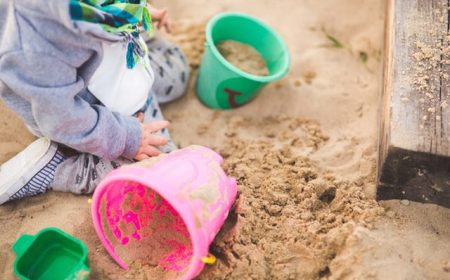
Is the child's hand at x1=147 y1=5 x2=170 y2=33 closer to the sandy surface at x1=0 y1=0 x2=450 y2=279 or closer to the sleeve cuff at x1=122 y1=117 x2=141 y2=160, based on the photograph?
the sandy surface at x1=0 y1=0 x2=450 y2=279

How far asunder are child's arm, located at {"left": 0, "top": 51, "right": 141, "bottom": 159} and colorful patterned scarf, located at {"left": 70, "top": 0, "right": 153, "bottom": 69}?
0.15 m

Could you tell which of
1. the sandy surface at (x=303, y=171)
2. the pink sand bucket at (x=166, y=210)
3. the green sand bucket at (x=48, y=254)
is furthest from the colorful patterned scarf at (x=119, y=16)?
the green sand bucket at (x=48, y=254)

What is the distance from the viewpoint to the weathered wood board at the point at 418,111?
151 centimetres

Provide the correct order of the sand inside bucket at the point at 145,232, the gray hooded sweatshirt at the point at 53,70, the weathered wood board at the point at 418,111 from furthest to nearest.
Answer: the sand inside bucket at the point at 145,232 → the weathered wood board at the point at 418,111 → the gray hooded sweatshirt at the point at 53,70

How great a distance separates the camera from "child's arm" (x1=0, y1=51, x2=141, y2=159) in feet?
4.64

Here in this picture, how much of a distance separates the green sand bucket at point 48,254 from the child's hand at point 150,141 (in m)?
0.37

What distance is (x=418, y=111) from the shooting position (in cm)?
157

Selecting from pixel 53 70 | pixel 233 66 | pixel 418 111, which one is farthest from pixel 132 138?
pixel 418 111

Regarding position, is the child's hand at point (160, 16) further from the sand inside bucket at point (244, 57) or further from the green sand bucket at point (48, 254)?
the green sand bucket at point (48, 254)

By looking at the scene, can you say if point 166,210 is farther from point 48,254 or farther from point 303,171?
point 303,171

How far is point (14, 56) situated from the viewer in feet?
4.56

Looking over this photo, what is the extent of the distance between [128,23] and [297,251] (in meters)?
0.87

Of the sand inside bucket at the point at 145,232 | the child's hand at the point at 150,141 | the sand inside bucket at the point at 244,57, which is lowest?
the sand inside bucket at the point at 145,232

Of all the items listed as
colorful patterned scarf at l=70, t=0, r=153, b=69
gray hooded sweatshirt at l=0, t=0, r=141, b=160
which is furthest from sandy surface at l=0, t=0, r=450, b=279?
colorful patterned scarf at l=70, t=0, r=153, b=69
